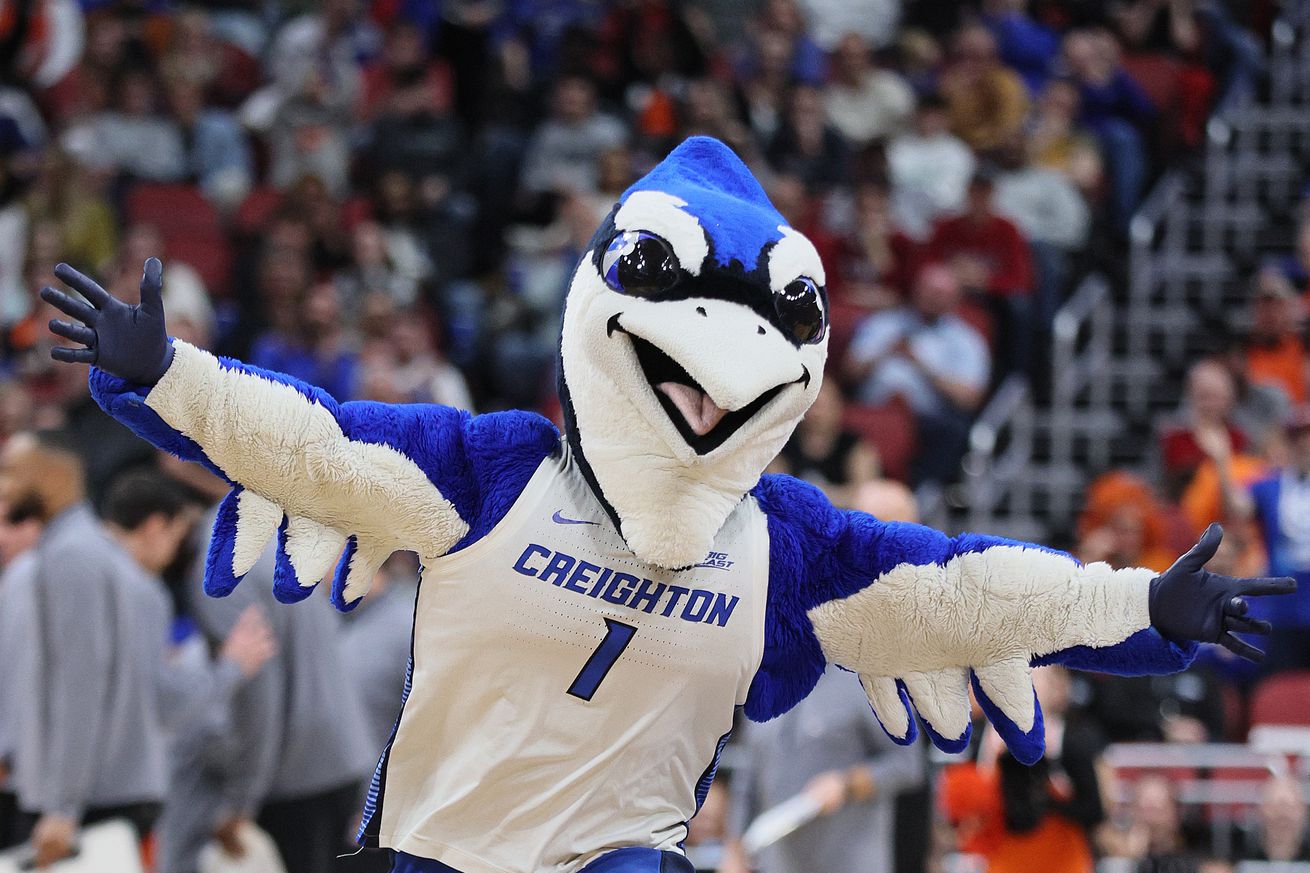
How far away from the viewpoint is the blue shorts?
3.28 metres

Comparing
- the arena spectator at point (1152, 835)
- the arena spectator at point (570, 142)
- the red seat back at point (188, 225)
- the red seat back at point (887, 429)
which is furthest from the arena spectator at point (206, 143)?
the arena spectator at point (1152, 835)

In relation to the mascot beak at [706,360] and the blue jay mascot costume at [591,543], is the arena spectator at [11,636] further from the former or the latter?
the mascot beak at [706,360]

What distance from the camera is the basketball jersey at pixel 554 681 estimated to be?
10.9 ft

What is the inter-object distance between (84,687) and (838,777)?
2059mm

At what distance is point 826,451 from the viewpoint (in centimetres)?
796

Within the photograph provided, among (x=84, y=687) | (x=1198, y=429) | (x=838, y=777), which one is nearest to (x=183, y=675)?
(x=84, y=687)

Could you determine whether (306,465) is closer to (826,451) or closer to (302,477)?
(302,477)

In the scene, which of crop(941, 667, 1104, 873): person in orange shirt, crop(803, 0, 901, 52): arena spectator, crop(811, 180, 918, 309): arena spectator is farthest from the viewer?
crop(803, 0, 901, 52): arena spectator

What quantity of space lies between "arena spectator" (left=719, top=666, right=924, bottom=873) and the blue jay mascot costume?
7.97 ft

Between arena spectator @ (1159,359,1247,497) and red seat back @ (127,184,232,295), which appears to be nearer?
arena spectator @ (1159,359,1247,497)

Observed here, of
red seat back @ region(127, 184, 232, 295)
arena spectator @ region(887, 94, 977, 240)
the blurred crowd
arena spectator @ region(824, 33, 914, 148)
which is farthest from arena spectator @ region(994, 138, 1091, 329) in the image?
red seat back @ region(127, 184, 232, 295)

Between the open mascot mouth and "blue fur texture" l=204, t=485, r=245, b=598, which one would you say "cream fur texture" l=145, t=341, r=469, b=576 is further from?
the open mascot mouth

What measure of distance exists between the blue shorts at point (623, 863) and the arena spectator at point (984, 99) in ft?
25.5

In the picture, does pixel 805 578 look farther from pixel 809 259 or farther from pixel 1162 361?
pixel 1162 361
